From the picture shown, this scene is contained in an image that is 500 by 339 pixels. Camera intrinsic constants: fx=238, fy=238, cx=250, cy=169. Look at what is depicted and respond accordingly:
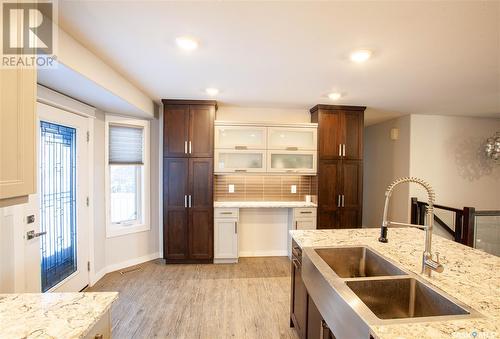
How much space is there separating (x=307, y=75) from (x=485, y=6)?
1387mm

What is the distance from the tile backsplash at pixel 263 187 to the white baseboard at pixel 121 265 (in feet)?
4.52

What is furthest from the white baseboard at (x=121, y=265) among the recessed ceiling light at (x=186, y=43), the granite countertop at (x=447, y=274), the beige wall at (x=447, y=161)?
the beige wall at (x=447, y=161)

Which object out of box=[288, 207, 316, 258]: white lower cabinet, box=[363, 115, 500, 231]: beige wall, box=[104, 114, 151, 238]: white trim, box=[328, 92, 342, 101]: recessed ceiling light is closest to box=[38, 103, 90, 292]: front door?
box=[104, 114, 151, 238]: white trim

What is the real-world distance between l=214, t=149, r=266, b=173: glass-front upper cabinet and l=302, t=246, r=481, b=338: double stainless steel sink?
2.15 metres

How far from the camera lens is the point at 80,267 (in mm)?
2912

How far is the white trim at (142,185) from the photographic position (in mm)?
3385

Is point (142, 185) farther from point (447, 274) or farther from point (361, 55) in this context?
point (447, 274)

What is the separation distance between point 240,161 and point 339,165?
1615 mm

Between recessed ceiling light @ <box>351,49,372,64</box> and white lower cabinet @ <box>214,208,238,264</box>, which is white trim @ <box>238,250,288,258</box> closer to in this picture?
white lower cabinet @ <box>214,208,238,264</box>

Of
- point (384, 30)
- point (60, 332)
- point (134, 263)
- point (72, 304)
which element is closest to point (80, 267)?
point (134, 263)

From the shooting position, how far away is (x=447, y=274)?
1370 mm

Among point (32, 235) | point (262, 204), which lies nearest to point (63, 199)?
point (32, 235)

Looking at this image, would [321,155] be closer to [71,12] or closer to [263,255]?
[263,255]

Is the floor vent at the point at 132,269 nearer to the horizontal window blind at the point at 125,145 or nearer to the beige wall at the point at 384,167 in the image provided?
the horizontal window blind at the point at 125,145
